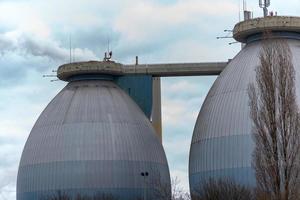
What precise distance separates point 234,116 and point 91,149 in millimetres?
12985

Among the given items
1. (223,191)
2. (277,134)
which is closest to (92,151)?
(223,191)

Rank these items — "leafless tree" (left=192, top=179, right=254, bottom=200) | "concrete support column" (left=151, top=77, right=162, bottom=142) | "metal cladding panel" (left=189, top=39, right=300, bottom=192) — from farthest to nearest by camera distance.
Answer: "concrete support column" (left=151, top=77, right=162, bottom=142), "metal cladding panel" (left=189, top=39, right=300, bottom=192), "leafless tree" (left=192, top=179, right=254, bottom=200)

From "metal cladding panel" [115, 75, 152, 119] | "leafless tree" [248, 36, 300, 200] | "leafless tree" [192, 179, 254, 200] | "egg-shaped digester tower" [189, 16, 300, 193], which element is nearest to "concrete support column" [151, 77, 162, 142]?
"metal cladding panel" [115, 75, 152, 119]

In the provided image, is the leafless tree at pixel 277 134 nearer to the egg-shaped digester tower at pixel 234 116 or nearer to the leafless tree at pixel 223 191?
the leafless tree at pixel 223 191

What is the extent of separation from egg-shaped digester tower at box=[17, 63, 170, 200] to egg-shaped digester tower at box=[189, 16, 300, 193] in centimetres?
586

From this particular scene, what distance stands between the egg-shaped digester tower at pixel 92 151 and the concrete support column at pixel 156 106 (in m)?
3.82

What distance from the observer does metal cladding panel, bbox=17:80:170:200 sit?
70.5m

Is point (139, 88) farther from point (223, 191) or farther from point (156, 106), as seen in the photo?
point (223, 191)

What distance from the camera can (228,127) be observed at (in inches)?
2510

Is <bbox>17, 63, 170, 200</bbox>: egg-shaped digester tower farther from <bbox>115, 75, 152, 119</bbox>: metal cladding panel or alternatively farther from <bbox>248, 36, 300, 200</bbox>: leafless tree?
<bbox>248, 36, 300, 200</bbox>: leafless tree

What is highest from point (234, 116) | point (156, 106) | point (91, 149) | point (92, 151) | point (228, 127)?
point (156, 106)

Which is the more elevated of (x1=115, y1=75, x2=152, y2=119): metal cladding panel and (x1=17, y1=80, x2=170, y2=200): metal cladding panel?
(x1=115, y1=75, x2=152, y2=119): metal cladding panel

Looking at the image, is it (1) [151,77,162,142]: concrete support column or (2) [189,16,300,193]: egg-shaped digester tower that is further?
(1) [151,77,162,142]: concrete support column

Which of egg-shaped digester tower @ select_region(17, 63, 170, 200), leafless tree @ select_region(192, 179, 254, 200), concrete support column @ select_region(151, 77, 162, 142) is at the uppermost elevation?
concrete support column @ select_region(151, 77, 162, 142)
